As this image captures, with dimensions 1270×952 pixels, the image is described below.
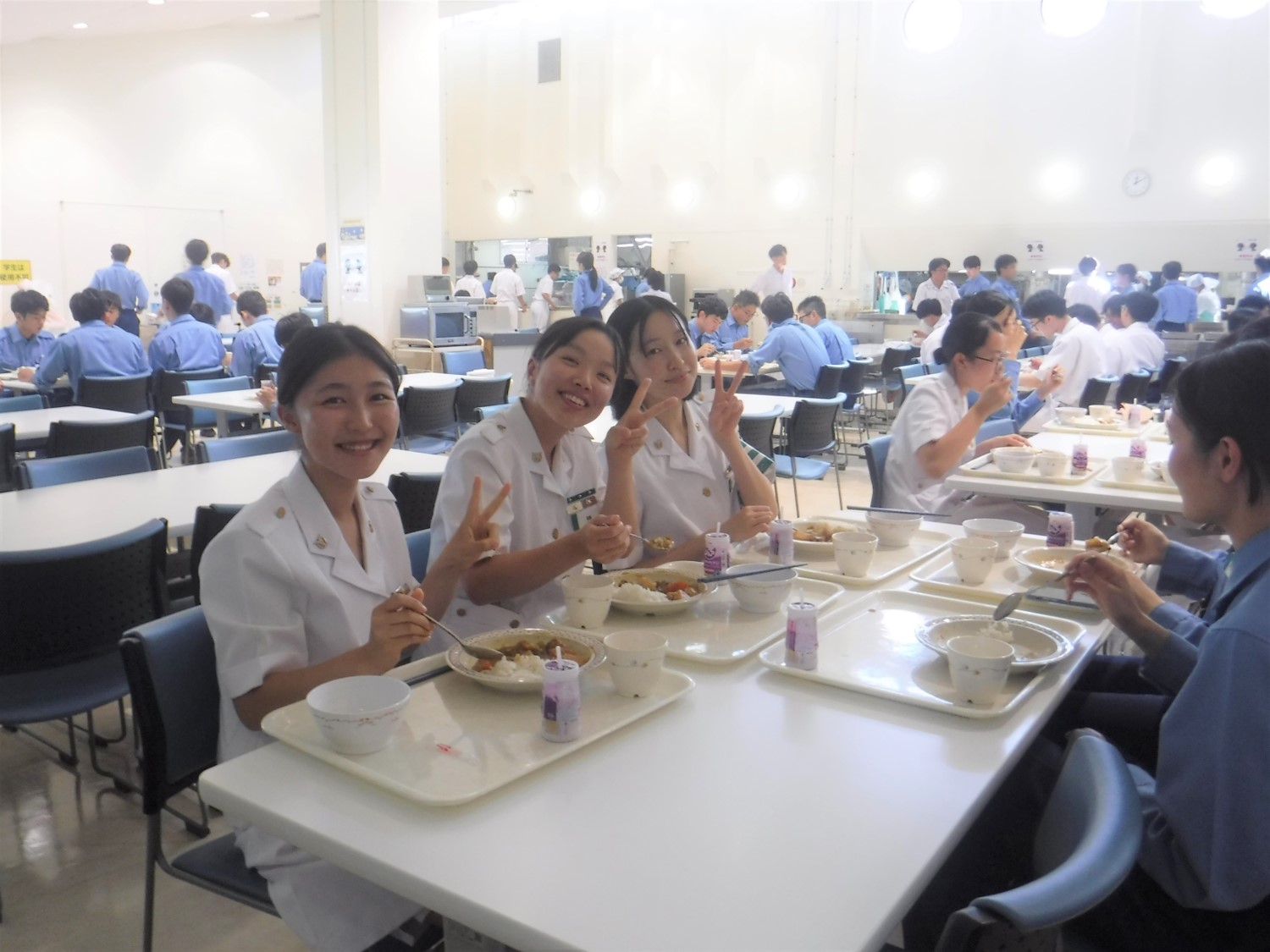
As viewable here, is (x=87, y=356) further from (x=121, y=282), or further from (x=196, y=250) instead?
(x=121, y=282)

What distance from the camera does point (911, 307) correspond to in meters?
10.6

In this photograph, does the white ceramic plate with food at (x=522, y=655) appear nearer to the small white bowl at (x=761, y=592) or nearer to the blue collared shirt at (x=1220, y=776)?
the small white bowl at (x=761, y=592)

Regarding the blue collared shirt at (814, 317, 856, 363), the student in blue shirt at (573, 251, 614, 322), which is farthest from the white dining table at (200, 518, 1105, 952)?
the student in blue shirt at (573, 251, 614, 322)

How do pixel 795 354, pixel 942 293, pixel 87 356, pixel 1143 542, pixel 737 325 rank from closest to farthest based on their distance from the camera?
pixel 1143 542 → pixel 87 356 → pixel 795 354 → pixel 737 325 → pixel 942 293

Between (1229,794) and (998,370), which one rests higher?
(998,370)

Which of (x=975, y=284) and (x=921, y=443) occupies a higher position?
(x=975, y=284)

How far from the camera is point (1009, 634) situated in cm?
169

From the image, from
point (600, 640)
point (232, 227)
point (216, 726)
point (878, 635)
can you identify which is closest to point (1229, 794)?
point (878, 635)

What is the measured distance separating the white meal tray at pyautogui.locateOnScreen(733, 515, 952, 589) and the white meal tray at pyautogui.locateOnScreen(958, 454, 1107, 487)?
736 millimetres

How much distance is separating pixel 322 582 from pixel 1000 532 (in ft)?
5.07

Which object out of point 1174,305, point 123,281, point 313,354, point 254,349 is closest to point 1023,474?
point 313,354

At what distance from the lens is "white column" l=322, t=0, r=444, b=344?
27.0ft

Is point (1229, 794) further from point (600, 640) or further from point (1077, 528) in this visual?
point (1077, 528)

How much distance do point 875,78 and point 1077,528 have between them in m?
8.66
